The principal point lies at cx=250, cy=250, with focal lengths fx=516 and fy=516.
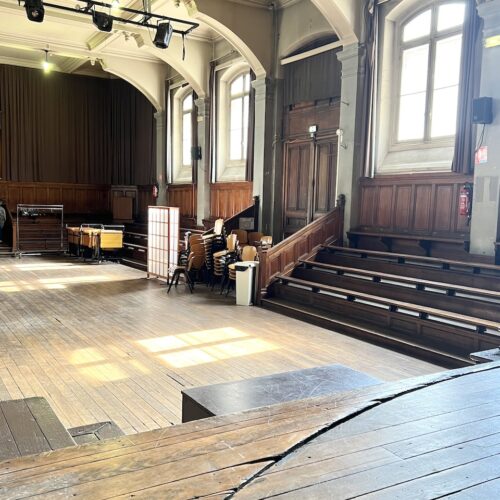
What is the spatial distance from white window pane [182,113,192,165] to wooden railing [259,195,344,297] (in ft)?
19.7

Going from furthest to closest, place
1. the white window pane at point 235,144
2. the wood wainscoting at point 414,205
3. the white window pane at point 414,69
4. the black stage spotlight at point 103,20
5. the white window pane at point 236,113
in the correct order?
the white window pane at point 235,144 → the white window pane at point 236,113 → the black stage spotlight at point 103,20 → the white window pane at point 414,69 → the wood wainscoting at point 414,205

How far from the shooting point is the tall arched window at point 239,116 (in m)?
10.7

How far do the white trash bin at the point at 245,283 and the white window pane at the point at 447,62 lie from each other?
3544 millimetres

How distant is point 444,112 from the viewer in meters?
6.93

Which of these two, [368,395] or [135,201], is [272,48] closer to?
[135,201]

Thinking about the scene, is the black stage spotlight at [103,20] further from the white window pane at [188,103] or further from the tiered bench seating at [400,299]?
the tiered bench seating at [400,299]

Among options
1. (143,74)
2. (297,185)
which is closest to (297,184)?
(297,185)

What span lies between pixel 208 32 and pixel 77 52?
3211 mm

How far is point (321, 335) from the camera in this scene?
221 inches

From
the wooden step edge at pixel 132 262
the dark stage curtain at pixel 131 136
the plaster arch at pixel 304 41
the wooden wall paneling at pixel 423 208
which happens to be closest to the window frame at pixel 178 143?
the dark stage curtain at pixel 131 136

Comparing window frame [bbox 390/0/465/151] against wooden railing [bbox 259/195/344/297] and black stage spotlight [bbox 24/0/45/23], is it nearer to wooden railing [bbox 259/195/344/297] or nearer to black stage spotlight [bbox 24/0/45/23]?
wooden railing [bbox 259/195/344/297]

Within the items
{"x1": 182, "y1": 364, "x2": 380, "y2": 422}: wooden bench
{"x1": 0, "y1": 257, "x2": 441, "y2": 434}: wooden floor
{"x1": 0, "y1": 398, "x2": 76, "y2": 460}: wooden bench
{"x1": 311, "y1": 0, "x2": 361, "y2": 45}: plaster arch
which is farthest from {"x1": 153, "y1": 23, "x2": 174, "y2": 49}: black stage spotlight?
{"x1": 0, "y1": 398, "x2": 76, "y2": 460}: wooden bench

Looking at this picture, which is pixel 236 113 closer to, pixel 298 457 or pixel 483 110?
pixel 483 110

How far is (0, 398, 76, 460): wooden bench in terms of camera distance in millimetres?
2137
